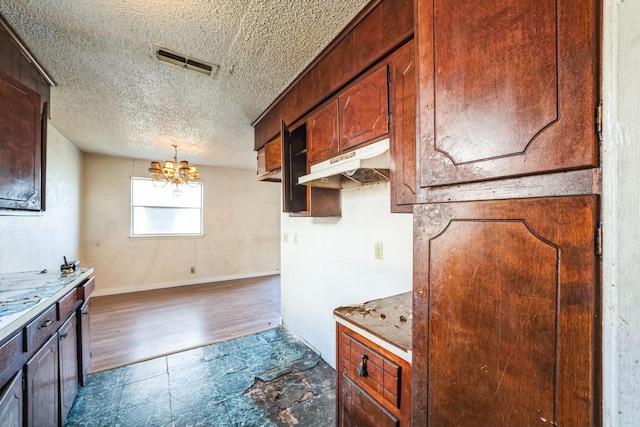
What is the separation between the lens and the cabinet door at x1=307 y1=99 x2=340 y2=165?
1710 mm

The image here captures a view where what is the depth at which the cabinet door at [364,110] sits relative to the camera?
1354 millimetres

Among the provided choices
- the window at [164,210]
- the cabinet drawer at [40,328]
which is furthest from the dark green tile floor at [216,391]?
the window at [164,210]

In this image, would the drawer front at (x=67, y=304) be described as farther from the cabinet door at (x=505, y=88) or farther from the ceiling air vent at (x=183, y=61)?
the cabinet door at (x=505, y=88)

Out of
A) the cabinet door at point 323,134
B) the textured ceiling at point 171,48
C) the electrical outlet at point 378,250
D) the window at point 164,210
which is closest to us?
the textured ceiling at point 171,48

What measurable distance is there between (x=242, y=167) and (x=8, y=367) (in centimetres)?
488

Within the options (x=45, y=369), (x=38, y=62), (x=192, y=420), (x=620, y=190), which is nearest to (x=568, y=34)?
(x=620, y=190)

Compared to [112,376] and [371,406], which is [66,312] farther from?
[371,406]

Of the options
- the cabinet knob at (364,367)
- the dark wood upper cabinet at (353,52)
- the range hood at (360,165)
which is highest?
the dark wood upper cabinet at (353,52)

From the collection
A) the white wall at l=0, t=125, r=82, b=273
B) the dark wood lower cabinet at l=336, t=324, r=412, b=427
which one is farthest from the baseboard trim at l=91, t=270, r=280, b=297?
the dark wood lower cabinet at l=336, t=324, r=412, b=427

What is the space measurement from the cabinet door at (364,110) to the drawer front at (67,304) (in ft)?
6.19

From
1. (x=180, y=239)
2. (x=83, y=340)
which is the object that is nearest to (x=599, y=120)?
(x=83, y=340)

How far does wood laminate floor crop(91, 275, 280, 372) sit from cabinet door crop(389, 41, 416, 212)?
8.64 feet

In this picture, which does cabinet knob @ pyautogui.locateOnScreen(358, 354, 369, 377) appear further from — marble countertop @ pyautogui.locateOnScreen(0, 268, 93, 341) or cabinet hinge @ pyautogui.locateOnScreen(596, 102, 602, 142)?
marble countertop @ pyautogui.locateOnScreen(0, 268, 93, 341)

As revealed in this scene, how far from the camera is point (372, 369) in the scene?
1109mm
